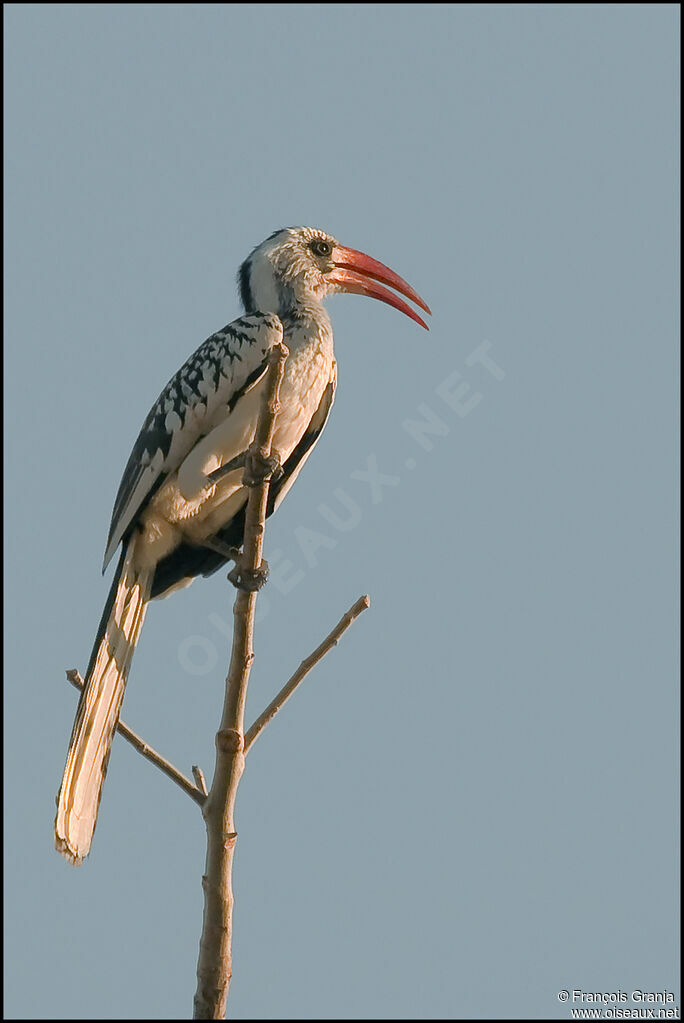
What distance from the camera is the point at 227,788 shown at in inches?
127

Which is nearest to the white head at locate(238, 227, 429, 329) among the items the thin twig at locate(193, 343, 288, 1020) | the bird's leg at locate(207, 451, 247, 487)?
the bird's leg at locate(207, 451, 247, 487)

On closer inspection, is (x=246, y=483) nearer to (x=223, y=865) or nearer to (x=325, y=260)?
(x=223, y=865)

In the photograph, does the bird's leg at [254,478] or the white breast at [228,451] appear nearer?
the bird's leg at [254,478]

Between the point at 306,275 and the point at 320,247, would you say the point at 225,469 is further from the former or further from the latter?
the point at 320,247

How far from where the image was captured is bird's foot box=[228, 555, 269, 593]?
11.2ft

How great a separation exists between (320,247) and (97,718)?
255cm

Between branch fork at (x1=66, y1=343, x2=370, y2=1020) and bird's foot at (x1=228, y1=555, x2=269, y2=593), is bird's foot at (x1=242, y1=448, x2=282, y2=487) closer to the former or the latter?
branch fork at (x1=66, y1=343, x2=370, y2=1020)

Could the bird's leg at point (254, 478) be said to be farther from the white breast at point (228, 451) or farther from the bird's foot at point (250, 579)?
the white breast at point (228, 451)

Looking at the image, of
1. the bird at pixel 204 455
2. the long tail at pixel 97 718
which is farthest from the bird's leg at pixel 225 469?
the long tail at pixel 97 718

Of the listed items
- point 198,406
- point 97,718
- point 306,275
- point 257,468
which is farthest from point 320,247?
point 97,718

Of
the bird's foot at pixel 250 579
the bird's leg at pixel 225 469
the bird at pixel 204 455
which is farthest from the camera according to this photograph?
the bird at pixel 204 455

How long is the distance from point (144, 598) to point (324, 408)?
1.08 metres

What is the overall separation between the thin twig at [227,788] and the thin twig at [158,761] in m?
0.09

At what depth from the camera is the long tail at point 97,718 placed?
140 inches
